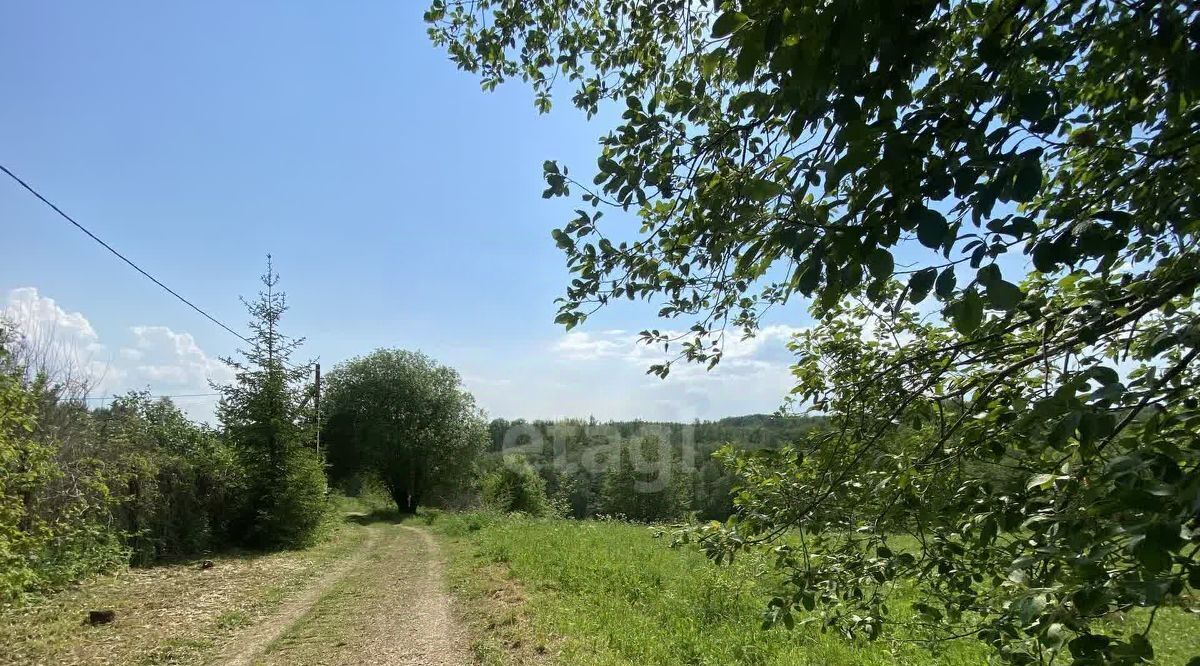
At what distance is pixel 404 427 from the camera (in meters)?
28.0

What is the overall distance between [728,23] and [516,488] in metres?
32.6

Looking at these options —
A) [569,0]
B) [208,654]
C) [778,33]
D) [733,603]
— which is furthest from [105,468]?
[778,33]

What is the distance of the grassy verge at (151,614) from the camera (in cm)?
561

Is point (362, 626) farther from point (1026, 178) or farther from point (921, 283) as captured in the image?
point (1026, 178)

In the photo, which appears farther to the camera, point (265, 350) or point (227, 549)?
point (265, 350)

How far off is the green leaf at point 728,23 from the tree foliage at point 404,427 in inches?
1121

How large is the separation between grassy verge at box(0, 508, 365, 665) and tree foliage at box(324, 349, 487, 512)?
16706 mm

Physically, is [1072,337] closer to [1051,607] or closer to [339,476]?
[1051,607]

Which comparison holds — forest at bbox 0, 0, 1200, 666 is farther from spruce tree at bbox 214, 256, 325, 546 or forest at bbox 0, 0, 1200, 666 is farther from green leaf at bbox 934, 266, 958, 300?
spruce tree at bbox 214, 256, 325, 546

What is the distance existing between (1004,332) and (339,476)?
32.6 meters

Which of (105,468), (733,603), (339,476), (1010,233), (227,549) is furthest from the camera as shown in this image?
(339,476)

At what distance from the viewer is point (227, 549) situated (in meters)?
12.7

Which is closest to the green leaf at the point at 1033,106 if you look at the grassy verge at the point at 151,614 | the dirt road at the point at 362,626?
the dirt road at the point at 362,626

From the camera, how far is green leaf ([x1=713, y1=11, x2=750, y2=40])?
122 centimetres
